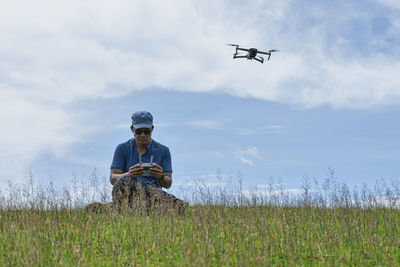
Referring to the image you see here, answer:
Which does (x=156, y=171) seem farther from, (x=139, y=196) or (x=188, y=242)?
(x=188, y=242)

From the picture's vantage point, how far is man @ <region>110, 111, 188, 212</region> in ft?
23.1

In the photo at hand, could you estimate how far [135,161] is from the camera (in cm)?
769

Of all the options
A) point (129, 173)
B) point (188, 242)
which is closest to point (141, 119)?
point (129, 173)

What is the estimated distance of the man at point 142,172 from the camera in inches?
277

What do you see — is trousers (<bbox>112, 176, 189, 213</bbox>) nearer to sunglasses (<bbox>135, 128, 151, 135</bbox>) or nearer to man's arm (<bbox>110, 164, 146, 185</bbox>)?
man's arm (<bbox>110, 164, 146, 185</bbox>)

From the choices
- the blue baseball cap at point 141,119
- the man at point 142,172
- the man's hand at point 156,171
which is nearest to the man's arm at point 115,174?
the man at point 142,172

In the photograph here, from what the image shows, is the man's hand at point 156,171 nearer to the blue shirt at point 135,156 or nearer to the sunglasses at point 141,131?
the blue shirt at point 135,156

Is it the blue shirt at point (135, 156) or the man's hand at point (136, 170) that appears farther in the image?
the blue shirt at point (135, 156)

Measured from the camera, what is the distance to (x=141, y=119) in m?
7.20

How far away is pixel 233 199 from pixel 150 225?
2.86m

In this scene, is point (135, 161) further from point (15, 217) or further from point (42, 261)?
point (42, 261)

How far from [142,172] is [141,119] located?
0.94 metres

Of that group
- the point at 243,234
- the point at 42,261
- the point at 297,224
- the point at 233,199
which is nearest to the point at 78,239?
the point at 42,261

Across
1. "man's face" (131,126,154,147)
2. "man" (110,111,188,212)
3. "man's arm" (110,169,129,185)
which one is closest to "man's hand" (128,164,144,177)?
"man" (110,111,188,212)
